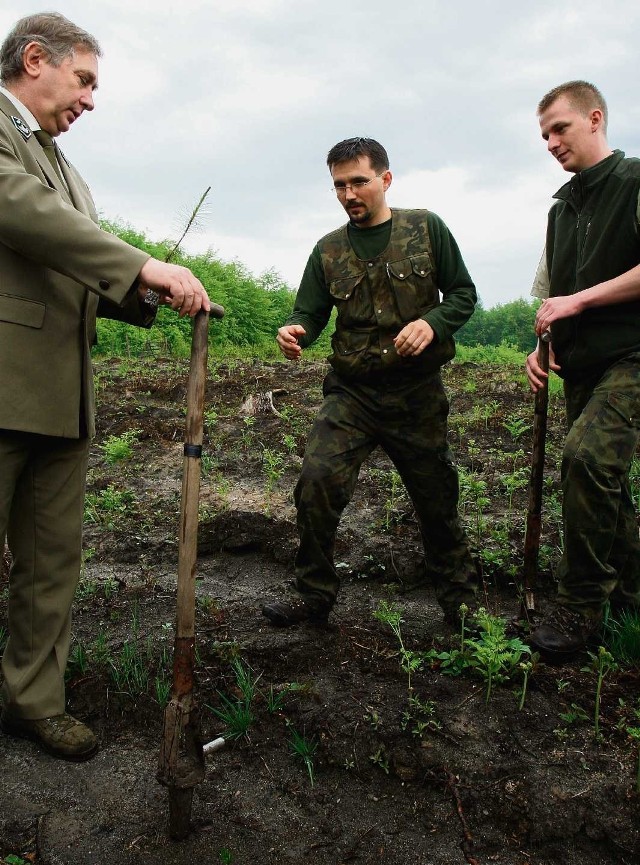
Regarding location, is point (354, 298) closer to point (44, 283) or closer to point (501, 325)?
point (44, 283)

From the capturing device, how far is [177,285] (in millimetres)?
2598

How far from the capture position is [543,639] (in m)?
3.31

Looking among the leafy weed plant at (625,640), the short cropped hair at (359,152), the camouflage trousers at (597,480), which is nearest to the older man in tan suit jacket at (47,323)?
the short cropped hair at (359,152)

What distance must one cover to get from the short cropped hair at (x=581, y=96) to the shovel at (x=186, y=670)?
2.15 meters

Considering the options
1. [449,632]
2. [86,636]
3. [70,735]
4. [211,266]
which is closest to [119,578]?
[86,636]

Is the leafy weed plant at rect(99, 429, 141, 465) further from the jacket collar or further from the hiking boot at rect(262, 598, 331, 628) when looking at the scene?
the jacket collar

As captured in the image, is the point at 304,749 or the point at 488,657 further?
the point at 488,657

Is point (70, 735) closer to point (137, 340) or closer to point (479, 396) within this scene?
point (479, 396)

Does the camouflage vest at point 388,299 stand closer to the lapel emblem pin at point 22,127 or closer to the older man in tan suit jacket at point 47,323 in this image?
the older man in tan suit jacket at point 47,323

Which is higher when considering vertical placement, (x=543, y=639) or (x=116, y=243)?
(x=116, y=243)

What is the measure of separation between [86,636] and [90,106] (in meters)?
2.63

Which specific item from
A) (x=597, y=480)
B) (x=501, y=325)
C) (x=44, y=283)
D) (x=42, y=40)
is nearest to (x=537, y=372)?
(x=597, y=480)

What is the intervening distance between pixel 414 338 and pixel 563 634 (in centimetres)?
153

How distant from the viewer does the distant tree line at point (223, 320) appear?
13453 millimetres
